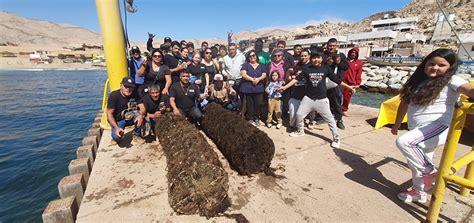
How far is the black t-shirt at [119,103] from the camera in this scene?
14.3 ft

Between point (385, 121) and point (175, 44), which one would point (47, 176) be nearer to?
point (175, 44)

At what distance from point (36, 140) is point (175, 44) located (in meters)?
7.52

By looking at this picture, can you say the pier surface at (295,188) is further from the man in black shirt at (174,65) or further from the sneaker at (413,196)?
the man in black shirt at (174,65)

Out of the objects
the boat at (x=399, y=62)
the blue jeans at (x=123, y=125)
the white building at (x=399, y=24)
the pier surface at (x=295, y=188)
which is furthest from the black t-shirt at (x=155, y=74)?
the white building at (x=399, y=24)

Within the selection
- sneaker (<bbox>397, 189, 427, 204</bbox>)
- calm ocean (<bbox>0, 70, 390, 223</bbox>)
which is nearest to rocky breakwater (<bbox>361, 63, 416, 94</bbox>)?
calm ocean (<bbox>0, 70, 390, 223</bbox>)

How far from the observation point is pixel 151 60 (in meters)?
5.17

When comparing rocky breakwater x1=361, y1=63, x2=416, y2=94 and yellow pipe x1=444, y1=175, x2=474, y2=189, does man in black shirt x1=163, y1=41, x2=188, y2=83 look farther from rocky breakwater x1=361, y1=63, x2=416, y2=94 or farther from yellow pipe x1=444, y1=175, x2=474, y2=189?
rocky breakwater x1=361, y1=63, x2=416, y2=94

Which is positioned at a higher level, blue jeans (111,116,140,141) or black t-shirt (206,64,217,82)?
black t-shirt (206,64,217,82)

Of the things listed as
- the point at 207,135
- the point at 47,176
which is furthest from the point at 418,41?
the point at 47,176

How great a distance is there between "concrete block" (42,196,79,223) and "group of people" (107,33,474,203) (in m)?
1.84

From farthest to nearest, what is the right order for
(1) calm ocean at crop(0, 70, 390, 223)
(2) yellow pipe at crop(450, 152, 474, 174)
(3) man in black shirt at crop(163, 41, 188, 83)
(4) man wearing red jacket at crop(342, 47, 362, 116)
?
1. (4) man wearing red jacket at crop(342, 47, 362, 116)
2. (3) man in black shirt at crop(163, 41, 188, 83)
3. (1) calm ocean at crop(0, 70, 390, 223)
4. (2) yellow pipe at crop(450, 152, 474, 174)

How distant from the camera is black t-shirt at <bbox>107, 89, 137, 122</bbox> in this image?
4.35 meters

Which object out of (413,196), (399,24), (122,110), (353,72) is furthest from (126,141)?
(399,24)

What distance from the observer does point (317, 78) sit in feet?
→ 14.0
